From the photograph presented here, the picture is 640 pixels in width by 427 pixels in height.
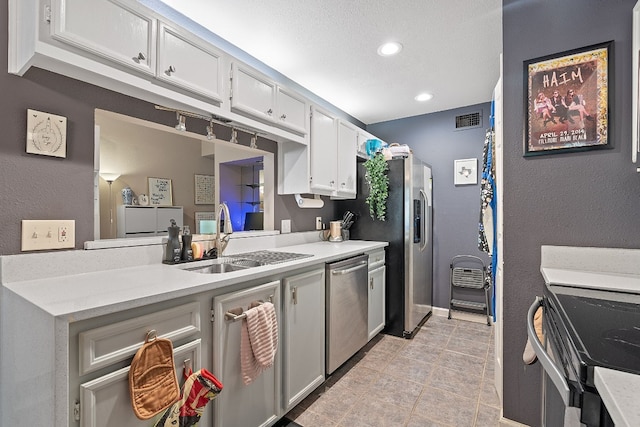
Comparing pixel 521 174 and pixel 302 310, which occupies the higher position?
pixel 521 174

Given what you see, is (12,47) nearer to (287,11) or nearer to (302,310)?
(287,11)

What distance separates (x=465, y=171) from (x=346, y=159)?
62.5 inches

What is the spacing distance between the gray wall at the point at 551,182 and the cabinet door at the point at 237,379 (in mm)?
1370

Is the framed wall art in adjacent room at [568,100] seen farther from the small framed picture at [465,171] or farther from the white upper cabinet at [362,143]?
the small framed picture at [465,171]

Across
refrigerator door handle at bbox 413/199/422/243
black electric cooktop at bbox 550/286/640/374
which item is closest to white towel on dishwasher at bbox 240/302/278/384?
black electric cooktop at bbox 550/286/640/374

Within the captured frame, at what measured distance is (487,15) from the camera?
1973mm

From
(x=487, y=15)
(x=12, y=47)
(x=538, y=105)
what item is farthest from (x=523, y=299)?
(x=12, y=47)

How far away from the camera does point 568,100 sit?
5.09 feet

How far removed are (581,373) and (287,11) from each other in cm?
221

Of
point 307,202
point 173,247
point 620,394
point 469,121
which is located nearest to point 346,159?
point 307,202

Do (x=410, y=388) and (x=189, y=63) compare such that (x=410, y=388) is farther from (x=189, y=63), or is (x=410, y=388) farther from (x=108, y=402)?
(x=189, y=63)

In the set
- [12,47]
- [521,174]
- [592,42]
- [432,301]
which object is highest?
[592,42]

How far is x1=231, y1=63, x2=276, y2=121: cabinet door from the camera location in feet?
5.97

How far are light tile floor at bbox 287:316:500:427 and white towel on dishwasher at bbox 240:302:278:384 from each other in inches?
22.9
